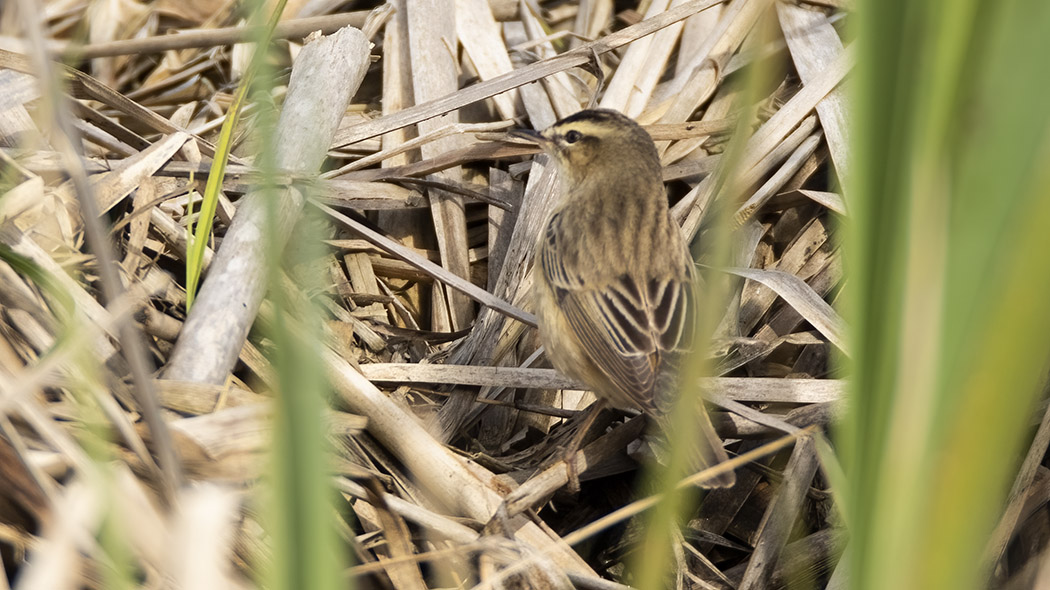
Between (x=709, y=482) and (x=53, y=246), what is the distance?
7.75 feet

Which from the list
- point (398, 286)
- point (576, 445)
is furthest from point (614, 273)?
point (398, 286)

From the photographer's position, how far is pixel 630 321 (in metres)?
3.68

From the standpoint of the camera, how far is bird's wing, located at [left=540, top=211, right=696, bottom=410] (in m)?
3.46

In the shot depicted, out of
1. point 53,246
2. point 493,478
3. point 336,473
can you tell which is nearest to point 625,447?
point 493,478

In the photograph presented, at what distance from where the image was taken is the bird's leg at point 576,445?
334 centimetres

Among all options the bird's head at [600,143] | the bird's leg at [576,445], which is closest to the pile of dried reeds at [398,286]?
the bird's leg at [576,445]

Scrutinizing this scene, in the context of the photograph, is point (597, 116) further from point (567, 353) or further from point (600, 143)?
point (567, 353)

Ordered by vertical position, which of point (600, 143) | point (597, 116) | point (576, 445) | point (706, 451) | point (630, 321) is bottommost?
point (576, 445)

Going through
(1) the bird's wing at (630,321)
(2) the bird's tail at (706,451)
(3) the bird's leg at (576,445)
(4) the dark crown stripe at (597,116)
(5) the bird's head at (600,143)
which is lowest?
(3) the bird's leg at (576,445)

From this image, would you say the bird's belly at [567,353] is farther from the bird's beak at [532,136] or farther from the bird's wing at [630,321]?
the bird's beak at [532,136]

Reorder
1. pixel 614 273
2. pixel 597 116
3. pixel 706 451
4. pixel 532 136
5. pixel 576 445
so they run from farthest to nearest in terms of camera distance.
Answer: pixel 532 136 → pixel 597 116 → pixel 614 273 → pixel 576 445 → pixel 706 451

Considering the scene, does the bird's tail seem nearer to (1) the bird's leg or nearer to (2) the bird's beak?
(1) the bird's leg

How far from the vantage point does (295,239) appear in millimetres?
3693

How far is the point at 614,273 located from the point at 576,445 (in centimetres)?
77
